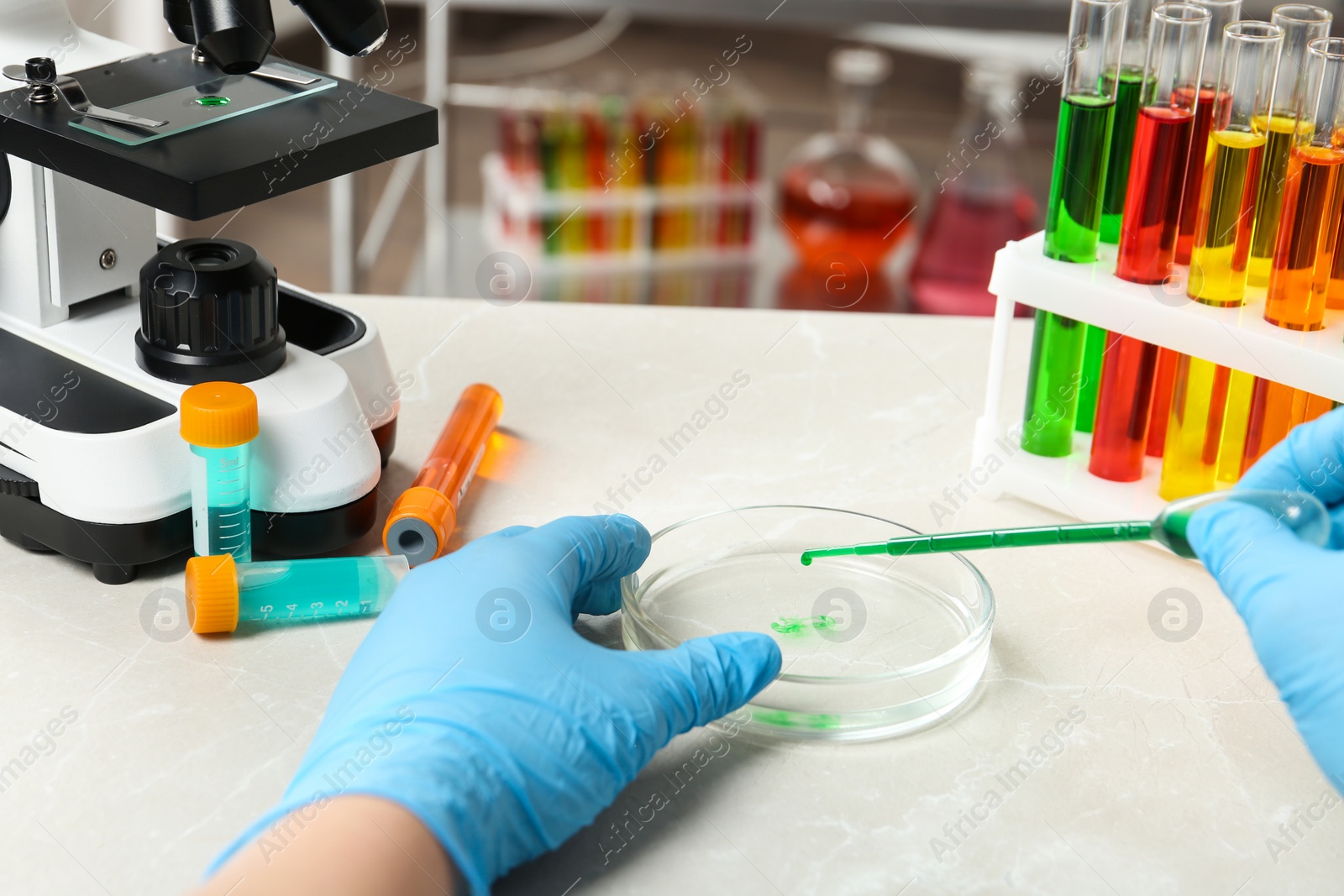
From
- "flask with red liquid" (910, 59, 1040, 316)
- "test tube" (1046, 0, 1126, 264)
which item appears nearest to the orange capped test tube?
"test tube" (1046, 0, 1126, 264)

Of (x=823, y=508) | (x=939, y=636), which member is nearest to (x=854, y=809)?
(x=939, y=636)

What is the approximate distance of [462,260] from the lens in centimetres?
353

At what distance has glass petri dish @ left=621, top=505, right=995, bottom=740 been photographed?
1.01 meters

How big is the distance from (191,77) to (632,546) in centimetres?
66

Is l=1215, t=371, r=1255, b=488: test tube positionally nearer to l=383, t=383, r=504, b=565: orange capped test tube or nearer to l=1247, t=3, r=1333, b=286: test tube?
l=1247, t=3, r=1333, b=286: test tube

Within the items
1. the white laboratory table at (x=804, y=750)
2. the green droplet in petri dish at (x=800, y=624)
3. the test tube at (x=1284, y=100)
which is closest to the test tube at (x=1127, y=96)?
the test tube at (x=1284, y=100)

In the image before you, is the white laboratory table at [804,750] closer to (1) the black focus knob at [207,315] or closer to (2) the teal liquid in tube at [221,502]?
(2) the teal liquid in tube at [221,502]

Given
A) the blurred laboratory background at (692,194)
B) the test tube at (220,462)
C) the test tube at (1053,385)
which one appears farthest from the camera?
the blurred laboratory background at (692,194)

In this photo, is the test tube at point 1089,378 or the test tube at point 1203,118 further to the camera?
the test tube at point 1089,378

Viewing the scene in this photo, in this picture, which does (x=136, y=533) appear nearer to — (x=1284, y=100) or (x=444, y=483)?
(x=444, y=483)

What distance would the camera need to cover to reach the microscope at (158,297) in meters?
1.11

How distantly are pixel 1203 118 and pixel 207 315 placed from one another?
36.0 inches

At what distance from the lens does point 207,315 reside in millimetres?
1146

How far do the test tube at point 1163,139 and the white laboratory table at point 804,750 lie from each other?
0.96 ft
